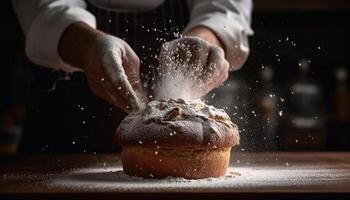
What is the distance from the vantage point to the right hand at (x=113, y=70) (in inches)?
67.4

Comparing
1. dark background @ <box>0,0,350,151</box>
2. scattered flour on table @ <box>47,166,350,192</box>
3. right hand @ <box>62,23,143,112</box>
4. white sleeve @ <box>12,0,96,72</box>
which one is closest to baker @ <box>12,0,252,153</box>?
white sleeve @ <box>12,0,96,72</box>

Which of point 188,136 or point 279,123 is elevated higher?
point 188,136

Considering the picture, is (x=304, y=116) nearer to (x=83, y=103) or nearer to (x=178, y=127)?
(x=83, y=103)

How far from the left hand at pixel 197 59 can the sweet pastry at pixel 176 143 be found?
278 mm

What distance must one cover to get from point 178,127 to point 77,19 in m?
0.70

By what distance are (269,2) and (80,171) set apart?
222cm

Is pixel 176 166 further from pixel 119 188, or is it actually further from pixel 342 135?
pixel 342 135

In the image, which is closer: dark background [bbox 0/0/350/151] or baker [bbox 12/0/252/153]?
baker [bbox 12/0/252/153]

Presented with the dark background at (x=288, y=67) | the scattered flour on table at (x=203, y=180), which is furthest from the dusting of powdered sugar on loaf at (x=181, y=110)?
the dark background at (x=288, y=67)

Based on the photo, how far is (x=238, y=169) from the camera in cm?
175

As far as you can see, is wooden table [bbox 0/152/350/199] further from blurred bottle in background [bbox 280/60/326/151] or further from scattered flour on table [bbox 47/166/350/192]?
blurred bottle in background [bbox 280/60/326/151]

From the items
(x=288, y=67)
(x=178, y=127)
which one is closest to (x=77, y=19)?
(x=178, y=127)

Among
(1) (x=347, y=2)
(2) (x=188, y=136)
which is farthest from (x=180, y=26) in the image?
(1) (x=347, y=2)

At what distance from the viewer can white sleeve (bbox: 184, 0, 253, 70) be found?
89.1 inches
